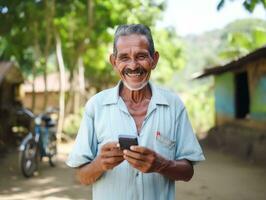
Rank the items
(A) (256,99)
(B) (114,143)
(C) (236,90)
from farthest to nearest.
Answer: (C) (236,90) → (A) (256,99) → (B) (114,143)

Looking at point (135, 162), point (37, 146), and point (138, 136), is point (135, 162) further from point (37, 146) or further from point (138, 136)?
point (37, 146)

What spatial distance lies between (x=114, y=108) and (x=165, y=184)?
1.33 feet

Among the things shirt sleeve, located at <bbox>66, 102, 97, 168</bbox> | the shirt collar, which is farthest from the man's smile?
shirt sleeve, located at <bbox>66, 102, 97, 168</bbox>

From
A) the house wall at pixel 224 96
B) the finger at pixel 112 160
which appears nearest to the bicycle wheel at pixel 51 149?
the house wall at pixel 224 96

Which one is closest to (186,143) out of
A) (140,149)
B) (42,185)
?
(140,149)

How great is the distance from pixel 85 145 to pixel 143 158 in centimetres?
33

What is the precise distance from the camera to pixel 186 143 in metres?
2.04

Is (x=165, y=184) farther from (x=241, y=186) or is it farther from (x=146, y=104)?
(x=241, y=186)

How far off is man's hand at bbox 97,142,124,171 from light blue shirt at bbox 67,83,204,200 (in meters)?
0.11

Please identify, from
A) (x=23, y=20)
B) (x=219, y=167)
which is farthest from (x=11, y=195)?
(x=23, y=20)

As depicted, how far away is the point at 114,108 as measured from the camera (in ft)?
6.72

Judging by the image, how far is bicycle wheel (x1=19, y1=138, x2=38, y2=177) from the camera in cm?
855

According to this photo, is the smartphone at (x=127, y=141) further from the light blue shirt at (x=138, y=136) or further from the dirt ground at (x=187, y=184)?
the dirt ground at (x=187, y=184)

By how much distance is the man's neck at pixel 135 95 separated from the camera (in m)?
2.11
